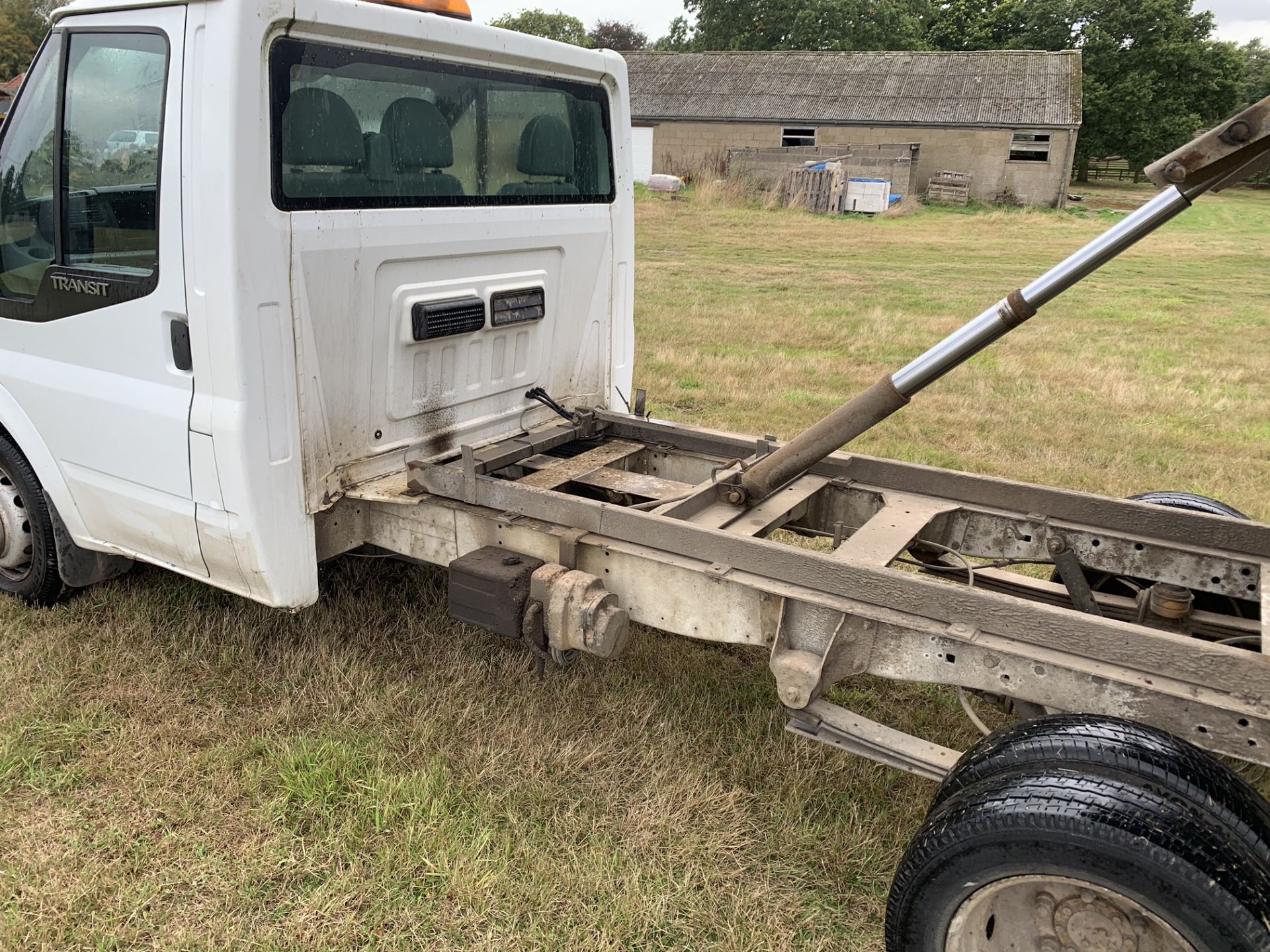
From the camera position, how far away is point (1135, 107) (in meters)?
45.8

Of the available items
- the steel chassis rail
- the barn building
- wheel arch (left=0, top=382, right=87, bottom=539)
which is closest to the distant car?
wheel arch (left=0, top=382, right=87, bottom=539)

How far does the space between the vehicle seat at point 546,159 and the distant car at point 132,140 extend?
126 cm

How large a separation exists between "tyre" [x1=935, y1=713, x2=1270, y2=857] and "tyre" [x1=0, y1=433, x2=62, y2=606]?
357 centimetres

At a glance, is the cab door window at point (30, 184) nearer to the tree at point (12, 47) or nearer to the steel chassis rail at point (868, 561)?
the steel chassis rail at point (868, 561)

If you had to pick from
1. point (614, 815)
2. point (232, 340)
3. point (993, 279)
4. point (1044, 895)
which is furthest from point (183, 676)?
point (993, 279)

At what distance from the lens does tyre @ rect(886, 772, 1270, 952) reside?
2.00 metres

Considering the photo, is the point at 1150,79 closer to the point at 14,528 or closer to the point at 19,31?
the point at 14,528

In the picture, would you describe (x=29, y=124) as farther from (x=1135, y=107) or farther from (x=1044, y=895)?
(x=1135, y=107)

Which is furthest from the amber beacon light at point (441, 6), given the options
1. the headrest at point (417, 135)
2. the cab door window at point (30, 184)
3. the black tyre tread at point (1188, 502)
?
the black tyre tread at point (1188, 502)

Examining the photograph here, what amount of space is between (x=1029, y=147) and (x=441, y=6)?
33679 millimetres

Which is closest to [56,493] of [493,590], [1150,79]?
[493,590]

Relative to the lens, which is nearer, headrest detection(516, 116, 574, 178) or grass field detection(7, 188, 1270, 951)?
grass field detection(7, 188, 1270, 951)

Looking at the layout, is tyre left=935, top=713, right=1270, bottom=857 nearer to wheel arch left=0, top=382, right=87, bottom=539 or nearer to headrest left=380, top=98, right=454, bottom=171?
headrest left=380, top=98, right=454, bottom=171

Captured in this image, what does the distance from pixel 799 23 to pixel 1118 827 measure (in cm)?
5842
